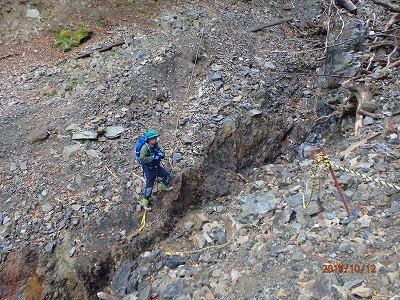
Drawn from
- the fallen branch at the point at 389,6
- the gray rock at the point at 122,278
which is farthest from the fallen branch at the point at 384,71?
the gray rock at the point at 122,278

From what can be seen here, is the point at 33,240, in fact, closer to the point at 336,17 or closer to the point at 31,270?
the point at 31,270

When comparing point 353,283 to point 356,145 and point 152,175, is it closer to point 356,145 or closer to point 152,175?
point 356,145

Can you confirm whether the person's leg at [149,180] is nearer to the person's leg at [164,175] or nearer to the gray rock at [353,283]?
the person's leg at [164,175]

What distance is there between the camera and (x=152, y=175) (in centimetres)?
685

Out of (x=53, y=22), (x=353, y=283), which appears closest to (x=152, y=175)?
(x=353, y=283)

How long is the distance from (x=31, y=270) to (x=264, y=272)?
425 centimetres

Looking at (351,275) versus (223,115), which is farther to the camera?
(223,115)

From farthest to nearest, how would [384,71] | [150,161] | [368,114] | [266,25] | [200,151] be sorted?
[266,25]
[384,71]
[200,151]
[368,114]
[150,161]

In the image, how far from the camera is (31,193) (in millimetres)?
7305

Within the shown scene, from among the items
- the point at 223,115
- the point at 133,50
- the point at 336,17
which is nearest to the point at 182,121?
the point at 223,115

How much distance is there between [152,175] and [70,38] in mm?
6357

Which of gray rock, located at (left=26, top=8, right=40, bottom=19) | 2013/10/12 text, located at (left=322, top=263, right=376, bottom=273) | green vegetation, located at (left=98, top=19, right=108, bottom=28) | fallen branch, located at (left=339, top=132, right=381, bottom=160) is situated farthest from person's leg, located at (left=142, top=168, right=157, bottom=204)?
gray rock, located at (left=26, top=8, right=40, bottom=19)

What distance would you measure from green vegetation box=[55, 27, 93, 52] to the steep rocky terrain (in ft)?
0.86

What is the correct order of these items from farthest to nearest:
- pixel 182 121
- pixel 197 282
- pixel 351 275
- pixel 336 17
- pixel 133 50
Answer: pixel 336 17 → pixel 133 50 → pixel 182 121 → pixel 197 282 → pixel 351 275
